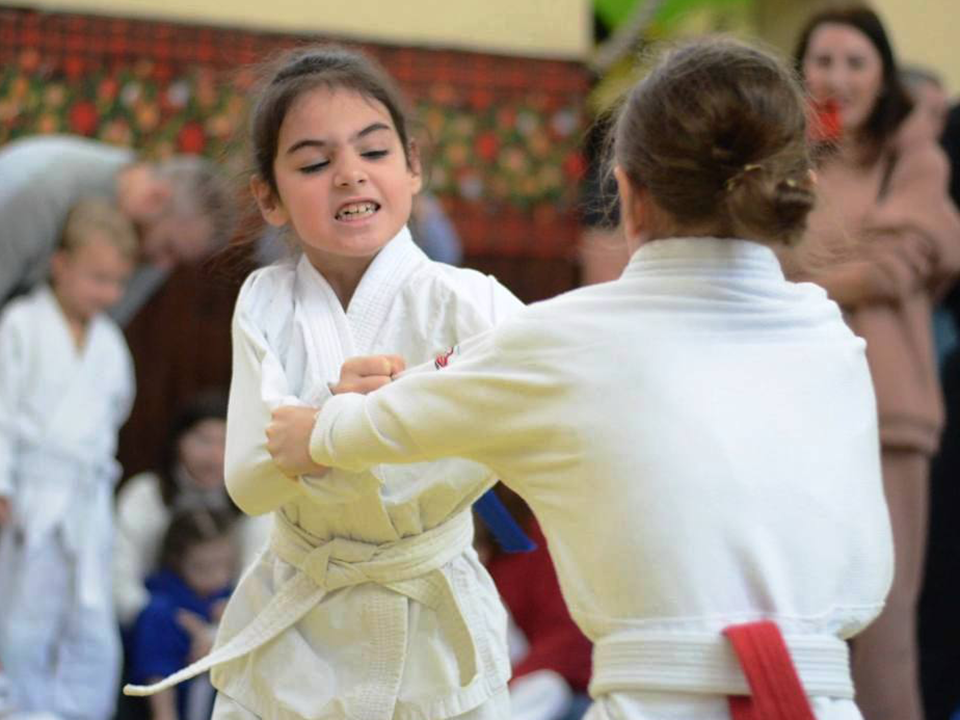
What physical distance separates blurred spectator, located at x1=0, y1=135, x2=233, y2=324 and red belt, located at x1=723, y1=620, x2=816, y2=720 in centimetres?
284

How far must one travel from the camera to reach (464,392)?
6.18ft

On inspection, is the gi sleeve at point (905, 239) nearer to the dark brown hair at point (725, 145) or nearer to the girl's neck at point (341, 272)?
the girl's neck at point (341, 272)

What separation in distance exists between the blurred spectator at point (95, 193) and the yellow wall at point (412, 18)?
0.82 metres

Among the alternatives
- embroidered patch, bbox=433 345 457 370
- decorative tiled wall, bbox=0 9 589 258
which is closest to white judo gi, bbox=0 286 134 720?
decorative tiled wall, bbox=0 9 589 258

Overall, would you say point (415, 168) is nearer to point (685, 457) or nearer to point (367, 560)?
point (367, 560)

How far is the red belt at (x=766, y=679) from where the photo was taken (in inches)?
68.2

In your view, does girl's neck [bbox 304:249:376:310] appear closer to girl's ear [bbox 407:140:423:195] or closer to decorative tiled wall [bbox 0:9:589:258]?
girl's ear [bbox 407:140:423:195]

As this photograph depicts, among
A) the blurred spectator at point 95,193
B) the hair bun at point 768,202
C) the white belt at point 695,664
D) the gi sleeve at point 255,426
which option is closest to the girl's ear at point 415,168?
the gi sleeve at point 255,426

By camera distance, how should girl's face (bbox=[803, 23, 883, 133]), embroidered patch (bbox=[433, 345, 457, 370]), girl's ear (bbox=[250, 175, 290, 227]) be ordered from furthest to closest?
girl's face (bbox=[803, 23, 883, 133])
girl's ear (bbox=[250, 175, 290, 227])
embroidered patch (bbox=[433, 345, 457, 370])

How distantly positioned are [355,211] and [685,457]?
0.73m

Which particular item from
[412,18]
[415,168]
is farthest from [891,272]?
[412,18]

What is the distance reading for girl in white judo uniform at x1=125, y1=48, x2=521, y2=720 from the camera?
2.22 meters

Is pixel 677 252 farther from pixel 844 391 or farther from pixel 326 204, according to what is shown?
pixel 326 204

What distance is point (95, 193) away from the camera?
4.59 m
